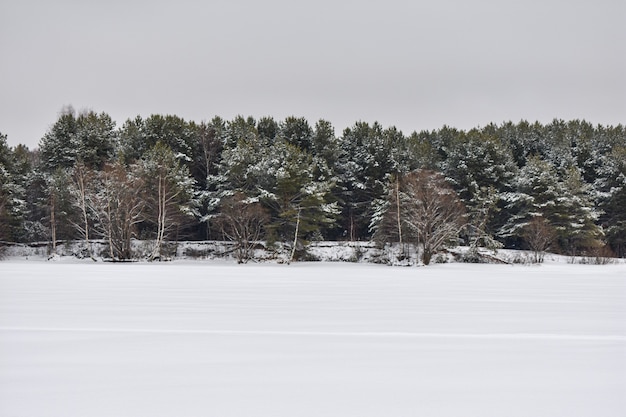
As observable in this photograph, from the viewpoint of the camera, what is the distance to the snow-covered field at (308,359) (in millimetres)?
4719

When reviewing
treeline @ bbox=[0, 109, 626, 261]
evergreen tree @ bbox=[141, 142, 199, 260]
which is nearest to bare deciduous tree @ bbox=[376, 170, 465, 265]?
treeline @ bbox=[0, 109, 626, 261]

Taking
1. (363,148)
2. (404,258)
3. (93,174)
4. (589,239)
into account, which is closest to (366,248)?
(404,258)

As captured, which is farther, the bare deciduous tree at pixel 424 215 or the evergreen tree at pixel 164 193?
the evergreen tree at pixel 164 193

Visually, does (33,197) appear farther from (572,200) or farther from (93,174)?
(572,200)

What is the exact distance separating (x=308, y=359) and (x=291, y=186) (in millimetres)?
33460

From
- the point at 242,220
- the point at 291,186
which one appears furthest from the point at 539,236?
the point at 242,220

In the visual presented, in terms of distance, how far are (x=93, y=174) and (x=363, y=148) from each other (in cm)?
2398

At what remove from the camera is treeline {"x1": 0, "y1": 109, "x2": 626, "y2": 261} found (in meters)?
39.4

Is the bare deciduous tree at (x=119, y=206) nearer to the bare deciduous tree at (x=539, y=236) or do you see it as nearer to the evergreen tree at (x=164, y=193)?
the evergreen tree at (x=164, y=193)

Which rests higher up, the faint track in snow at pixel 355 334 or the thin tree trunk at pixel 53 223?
the thin tree trunk at pixel 53 223

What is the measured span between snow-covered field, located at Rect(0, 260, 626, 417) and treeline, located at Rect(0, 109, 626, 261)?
27648mm

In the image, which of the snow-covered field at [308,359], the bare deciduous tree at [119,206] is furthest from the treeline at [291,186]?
the snow-covered field at [308,359]

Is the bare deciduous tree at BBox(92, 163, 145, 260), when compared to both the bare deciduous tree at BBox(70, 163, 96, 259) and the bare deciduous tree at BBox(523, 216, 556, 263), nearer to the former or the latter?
the bare deciduous tree at BBox(70, 163, 96, 259)

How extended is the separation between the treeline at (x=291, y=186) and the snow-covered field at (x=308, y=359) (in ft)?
90.7
